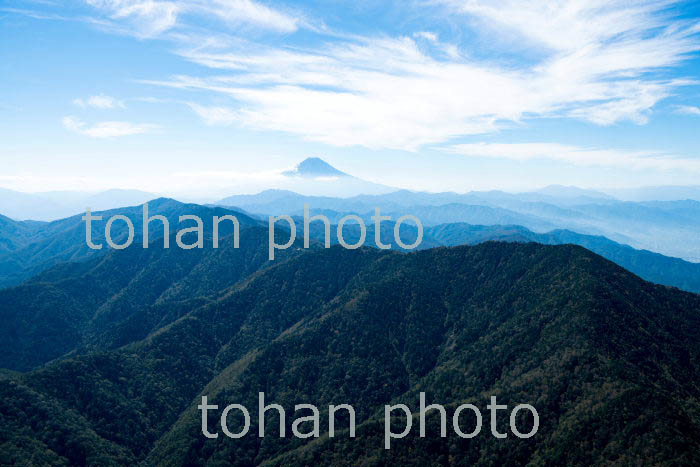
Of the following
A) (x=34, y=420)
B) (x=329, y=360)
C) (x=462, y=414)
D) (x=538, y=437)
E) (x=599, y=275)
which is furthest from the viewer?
(x=329, y=360)

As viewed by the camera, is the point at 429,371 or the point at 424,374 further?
the point at 429,371

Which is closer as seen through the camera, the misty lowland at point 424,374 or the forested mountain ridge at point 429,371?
the forested mountain ridge at point 429,371

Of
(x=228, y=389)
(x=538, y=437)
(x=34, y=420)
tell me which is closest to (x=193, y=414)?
(x=228, y=389)

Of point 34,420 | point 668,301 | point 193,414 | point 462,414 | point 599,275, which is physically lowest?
point 193,414

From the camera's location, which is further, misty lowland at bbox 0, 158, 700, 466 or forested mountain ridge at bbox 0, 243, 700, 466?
misty lowland at bbox 0, 158, 700, 466

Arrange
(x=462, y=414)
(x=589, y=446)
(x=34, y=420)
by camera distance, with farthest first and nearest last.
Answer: (x=34, y=420) → (x=462, y=414) → (x=589, y=446)

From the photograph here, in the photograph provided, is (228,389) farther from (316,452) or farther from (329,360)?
(316,452)

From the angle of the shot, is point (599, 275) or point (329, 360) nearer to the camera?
point (599, 275)

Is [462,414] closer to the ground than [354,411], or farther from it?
farther from it
